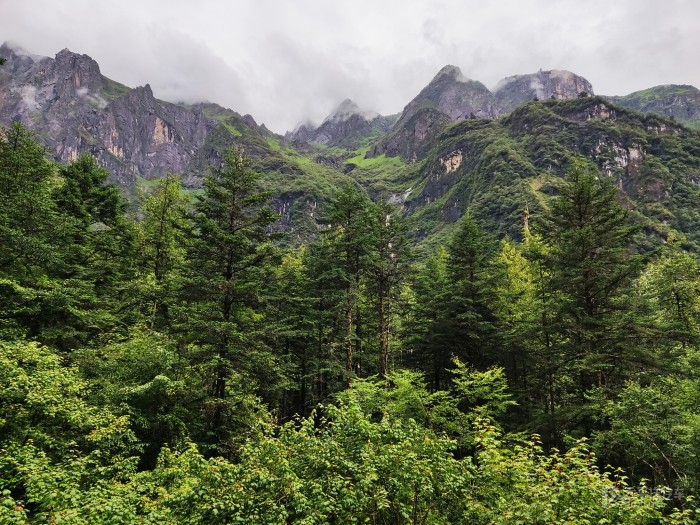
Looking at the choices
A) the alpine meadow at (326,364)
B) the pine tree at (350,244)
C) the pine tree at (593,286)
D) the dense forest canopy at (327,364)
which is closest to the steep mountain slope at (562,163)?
the dense forest canopy at (327,364)

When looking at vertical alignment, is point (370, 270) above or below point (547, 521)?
above

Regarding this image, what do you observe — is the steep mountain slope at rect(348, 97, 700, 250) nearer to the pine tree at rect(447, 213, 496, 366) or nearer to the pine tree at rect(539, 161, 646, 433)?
the pine tree at rect(447, 213, 496, 366)

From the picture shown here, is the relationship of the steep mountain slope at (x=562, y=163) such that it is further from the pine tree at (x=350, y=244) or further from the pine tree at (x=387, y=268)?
the pine tree at (x=350, y=244)

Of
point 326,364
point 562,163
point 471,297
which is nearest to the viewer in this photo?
point 326,364

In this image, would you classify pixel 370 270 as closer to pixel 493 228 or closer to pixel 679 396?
pixel 679 396

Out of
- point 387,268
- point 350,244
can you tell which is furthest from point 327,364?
point 350,244

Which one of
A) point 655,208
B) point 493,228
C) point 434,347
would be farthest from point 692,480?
point 655,208

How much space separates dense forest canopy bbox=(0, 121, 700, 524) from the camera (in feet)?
24.0

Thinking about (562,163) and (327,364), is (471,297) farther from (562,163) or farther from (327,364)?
(562,163)

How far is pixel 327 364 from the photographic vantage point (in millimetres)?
22688

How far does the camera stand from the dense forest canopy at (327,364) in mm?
7305

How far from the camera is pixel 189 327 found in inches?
627

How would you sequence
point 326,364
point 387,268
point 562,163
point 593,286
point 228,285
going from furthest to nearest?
point 562,163, point 387,268, point 326,364, point 593,286, point 228,285

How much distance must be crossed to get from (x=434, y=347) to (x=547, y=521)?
58.7 feet
